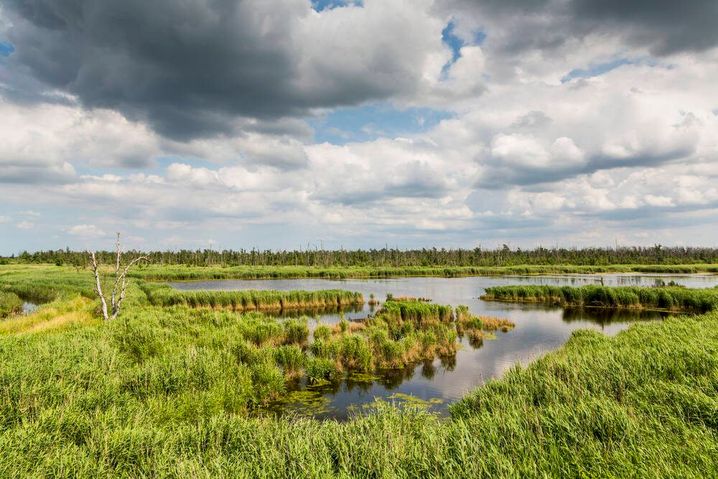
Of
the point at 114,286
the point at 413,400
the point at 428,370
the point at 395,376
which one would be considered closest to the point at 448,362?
the point at 428,370

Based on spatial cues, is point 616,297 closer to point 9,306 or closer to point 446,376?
point 446,376

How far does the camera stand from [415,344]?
21094 millimetres

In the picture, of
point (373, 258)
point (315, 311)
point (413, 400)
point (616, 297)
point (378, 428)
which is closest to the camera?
point (378, 428)

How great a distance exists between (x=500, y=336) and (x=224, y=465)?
928 inches

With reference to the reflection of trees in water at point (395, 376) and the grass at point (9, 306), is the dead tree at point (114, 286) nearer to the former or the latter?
the reflection of trees in water at point (395, 376)

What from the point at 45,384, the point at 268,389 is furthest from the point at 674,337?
the point at 45,384

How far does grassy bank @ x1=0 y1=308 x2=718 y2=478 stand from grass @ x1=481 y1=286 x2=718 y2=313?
29.5 m

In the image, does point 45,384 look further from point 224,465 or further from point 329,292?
point 329,292

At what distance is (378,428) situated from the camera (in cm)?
770

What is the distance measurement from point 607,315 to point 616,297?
4.99m

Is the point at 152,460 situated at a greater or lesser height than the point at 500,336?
greater

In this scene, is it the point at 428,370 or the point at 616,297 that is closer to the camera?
the point at 428,370

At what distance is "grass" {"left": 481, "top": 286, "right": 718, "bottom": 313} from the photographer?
113 ft

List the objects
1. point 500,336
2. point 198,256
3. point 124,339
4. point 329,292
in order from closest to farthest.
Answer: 1. point 124,339
2. point 500,336
3. point 329,292
4. point 198,256
